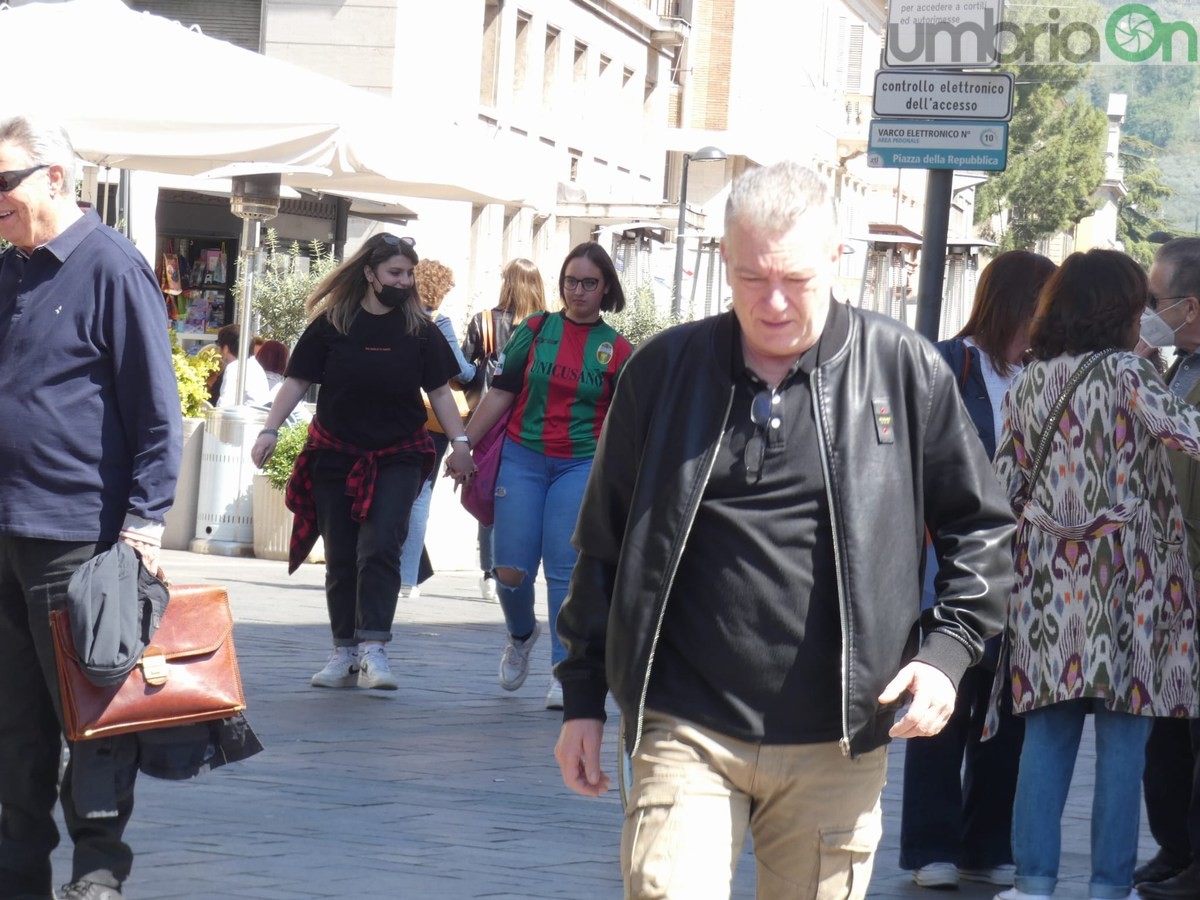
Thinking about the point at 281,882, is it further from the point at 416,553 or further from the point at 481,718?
the point at 416,553

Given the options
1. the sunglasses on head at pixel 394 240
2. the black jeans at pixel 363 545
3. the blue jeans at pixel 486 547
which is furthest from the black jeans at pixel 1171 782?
the blue jeans at pixel 486 547

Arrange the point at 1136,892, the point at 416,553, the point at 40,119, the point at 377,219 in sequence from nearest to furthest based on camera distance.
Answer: the point at 40,119, the point at 1136,892, the point at 416,553, the point at 377,219

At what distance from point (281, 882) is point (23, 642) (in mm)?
936

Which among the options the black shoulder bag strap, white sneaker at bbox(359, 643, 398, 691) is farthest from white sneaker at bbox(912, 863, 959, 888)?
white sneaker at bbox(359, 643, 398, 691)

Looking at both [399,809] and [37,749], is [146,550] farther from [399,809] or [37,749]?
[399,809]

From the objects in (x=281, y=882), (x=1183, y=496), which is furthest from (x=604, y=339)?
(x=281, y=882)

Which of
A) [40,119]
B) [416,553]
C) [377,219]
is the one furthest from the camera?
[377,219]

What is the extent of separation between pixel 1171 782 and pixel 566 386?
323cm

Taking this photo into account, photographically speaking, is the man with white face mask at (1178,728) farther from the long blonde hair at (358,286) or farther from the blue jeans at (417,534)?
the blue jeans at (417,534)

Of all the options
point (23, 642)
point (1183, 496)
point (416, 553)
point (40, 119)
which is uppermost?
point (40, 119)

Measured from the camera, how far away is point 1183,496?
6.07 metres

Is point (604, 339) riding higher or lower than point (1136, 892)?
higher

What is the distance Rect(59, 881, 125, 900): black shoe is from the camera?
194 inches

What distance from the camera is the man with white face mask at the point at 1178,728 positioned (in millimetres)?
5953
